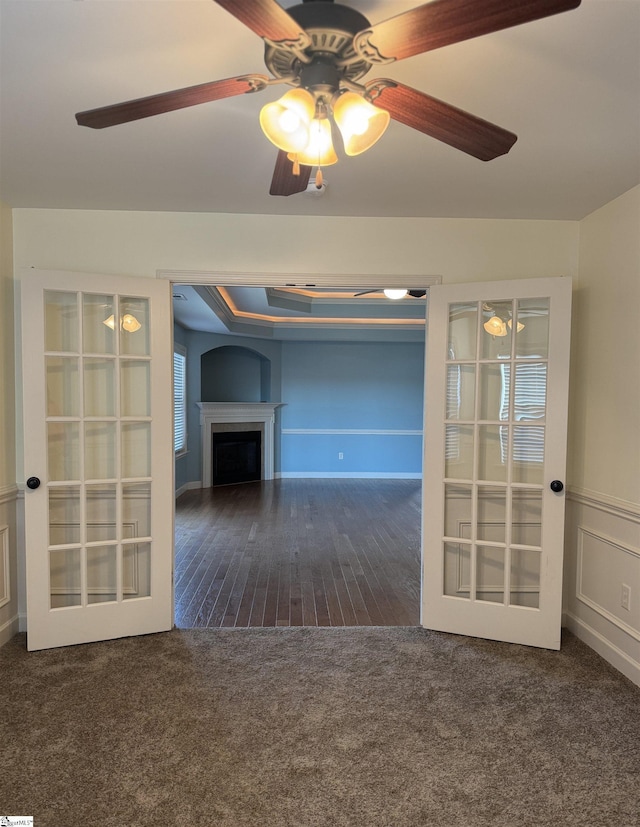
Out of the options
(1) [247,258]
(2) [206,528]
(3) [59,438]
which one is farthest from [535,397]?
(2) [206,528]

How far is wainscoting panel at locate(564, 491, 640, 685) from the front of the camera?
8.61ft

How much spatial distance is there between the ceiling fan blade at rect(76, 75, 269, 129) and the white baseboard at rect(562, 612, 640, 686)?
313 centimetres

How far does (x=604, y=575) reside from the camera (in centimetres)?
286

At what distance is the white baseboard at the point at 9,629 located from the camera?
289cm

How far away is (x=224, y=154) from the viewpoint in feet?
7.61

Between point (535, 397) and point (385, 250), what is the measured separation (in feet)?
4.26

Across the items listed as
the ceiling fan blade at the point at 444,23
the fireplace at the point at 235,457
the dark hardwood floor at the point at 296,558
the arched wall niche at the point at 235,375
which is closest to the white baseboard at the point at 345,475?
the fireplace at the point at 235,457

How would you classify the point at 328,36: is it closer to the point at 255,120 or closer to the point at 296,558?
the point at 255,120

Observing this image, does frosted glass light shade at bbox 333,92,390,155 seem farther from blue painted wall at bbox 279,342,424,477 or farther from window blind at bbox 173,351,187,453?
blue painted wall at bbox 279,342,424,477

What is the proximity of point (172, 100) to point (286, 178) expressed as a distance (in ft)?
1.77

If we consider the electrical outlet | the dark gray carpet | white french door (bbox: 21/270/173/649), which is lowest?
the dark gray carpet

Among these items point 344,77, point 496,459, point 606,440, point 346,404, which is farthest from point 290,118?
point 346,404

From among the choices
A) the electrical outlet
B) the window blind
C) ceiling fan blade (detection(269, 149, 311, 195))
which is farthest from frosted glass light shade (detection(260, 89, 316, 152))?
the window blind

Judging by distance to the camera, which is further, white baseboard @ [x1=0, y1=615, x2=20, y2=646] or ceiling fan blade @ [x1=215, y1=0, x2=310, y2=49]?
white baseboard @ [x1=0, y1=615, x2=20, y2=646]
